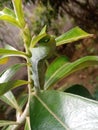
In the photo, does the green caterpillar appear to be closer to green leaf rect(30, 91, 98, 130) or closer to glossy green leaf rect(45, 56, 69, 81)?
green leaf rect(30, 91, 98, 130)

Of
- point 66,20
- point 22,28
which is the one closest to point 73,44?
point 66,20

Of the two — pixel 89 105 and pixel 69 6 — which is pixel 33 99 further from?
pixel 69 6

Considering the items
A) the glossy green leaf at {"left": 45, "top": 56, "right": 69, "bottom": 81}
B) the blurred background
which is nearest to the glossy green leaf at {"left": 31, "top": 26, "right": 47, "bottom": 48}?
the glossy green leaf at {"left": 45, "top": 56, "right": 69, "bottom": 81}

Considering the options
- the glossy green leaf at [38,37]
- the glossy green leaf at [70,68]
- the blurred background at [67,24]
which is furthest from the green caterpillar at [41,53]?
the blurred background at [67,24]

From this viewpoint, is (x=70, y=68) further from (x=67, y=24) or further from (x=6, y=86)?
(x=67, y=24)

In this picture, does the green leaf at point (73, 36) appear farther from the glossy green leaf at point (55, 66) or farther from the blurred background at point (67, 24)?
the blurred background at point (67, 24)

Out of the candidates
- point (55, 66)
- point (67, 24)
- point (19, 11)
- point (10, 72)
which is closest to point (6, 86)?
point (10, 72)

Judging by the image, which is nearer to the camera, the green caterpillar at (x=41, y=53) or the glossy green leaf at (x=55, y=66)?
the green caterpillar at (x=41, y=53)
